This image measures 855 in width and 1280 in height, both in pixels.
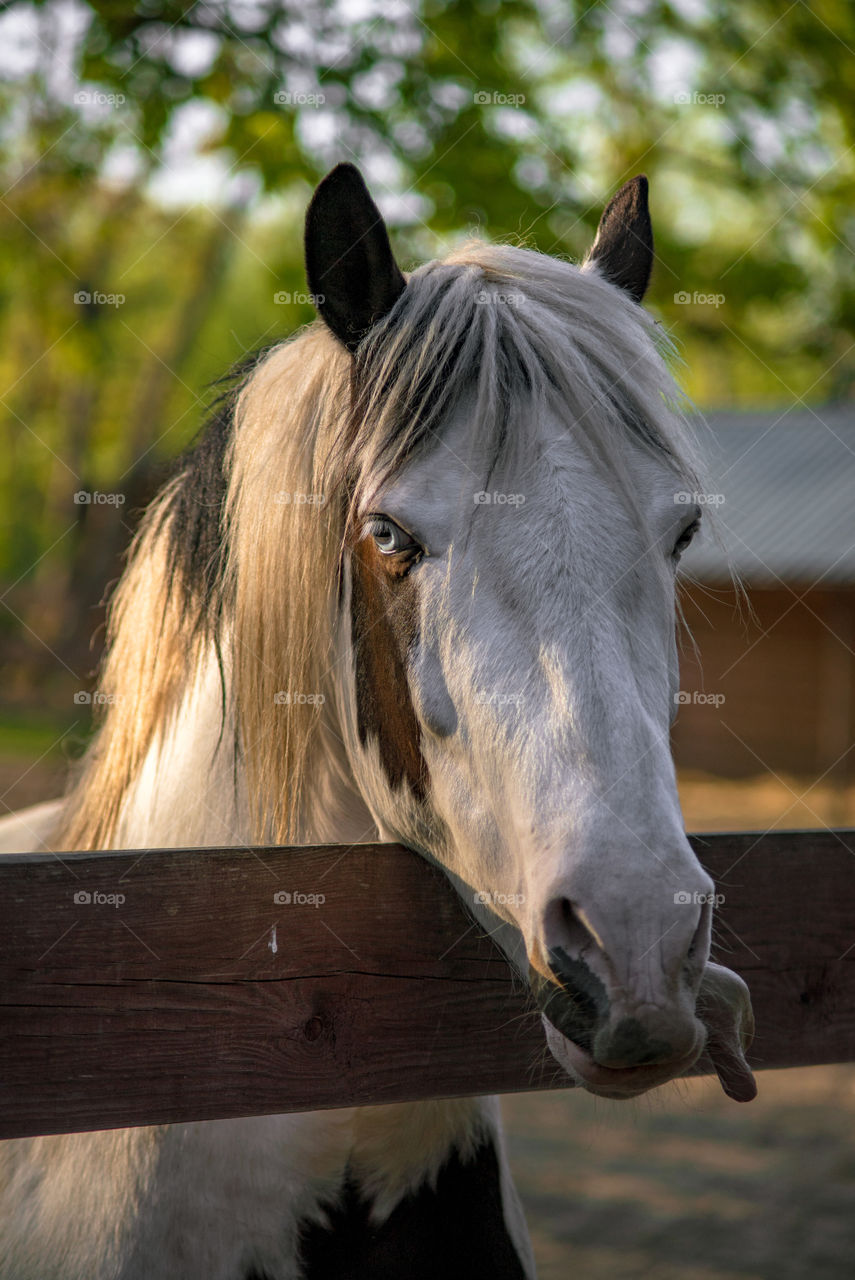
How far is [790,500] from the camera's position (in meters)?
19.9

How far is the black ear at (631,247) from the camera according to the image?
2045 mm

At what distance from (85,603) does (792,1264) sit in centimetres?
1942

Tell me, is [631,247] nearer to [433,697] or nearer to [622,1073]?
[433,697]

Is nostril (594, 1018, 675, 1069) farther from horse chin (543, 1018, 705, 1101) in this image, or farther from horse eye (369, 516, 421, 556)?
horse eye (369, 516, 421, 556)

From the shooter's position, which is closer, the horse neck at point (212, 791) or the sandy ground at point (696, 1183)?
the horse neck at point (212, 791)

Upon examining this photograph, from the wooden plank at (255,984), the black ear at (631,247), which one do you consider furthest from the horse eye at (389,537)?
the black ear at (631,247)

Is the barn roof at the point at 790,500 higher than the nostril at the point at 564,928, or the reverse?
the nostril at the point at 564,928

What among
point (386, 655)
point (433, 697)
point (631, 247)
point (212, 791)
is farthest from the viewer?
point (631, 247)

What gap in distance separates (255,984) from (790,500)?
19.9 meters

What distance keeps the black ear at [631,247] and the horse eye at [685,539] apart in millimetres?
595

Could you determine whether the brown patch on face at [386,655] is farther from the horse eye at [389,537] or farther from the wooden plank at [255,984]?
the wooden plank at [255,984]

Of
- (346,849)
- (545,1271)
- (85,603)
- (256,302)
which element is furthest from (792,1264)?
(256,302)

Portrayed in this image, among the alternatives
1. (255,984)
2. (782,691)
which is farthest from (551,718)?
(782,691)

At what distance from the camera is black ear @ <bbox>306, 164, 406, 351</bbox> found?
1.67m
